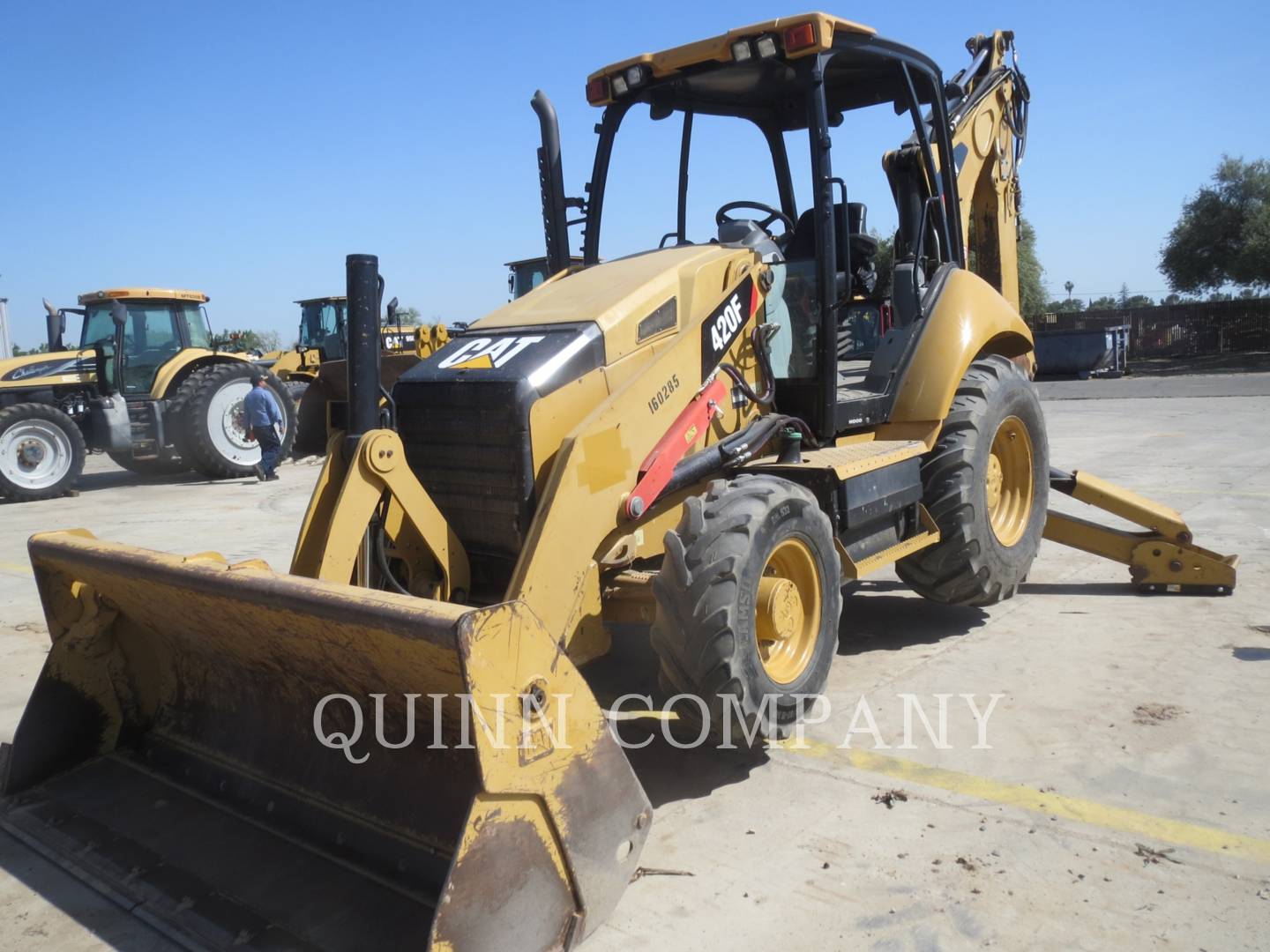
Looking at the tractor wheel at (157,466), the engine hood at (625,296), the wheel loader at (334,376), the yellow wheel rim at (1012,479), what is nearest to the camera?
the engine hood at (625,296)

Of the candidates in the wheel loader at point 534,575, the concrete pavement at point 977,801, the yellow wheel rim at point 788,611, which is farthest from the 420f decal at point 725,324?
the concrete pavement at point 977,801

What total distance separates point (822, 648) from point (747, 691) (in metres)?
0.68

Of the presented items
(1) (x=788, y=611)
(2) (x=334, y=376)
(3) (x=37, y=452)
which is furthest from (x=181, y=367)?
(1) (x=788, y=611)

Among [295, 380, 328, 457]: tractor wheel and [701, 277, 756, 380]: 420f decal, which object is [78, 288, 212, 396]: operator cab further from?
[701, 277, 756, 380]: 420f decal

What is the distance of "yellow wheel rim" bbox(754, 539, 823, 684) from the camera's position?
3.84 meters

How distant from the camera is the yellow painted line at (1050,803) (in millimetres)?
3232

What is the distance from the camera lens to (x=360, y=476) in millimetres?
3670

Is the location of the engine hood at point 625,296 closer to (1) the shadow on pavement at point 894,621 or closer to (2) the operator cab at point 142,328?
(1) the shadow on pavement at point 894,621

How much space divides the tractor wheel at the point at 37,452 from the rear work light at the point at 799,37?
12732 mm

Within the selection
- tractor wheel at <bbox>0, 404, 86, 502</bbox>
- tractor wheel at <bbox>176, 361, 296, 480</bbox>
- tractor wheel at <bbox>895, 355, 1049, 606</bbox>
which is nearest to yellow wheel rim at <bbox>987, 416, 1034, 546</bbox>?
tractor wheel at <bbox>895, 355, 1049, 606</bbox>

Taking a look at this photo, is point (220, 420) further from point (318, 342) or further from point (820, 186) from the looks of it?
point (820, 186)

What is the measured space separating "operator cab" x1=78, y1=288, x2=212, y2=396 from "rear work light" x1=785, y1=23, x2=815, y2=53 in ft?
43.0

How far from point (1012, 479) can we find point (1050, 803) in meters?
2.90

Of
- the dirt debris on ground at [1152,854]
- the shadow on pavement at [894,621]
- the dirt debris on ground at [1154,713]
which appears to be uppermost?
the shadow on pavement at [894,621]
